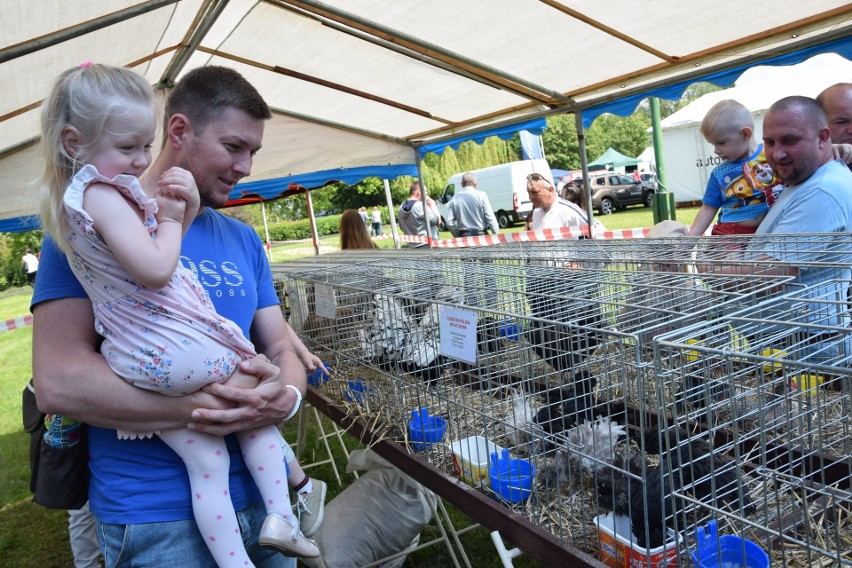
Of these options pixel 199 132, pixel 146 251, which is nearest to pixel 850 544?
pixel 146 251

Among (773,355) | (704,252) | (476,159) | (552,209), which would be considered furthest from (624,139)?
(773,355)

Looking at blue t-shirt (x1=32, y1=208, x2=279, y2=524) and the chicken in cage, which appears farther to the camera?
the chicken in cage

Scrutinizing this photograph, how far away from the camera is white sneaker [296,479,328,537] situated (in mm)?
1615

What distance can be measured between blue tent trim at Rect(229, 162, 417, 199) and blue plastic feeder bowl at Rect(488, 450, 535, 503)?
601 cm

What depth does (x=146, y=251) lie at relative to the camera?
1.14 m

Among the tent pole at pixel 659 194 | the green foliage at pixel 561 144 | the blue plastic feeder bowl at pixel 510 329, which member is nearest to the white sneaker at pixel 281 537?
the blue plastic feeder bowl at pixel 510 329

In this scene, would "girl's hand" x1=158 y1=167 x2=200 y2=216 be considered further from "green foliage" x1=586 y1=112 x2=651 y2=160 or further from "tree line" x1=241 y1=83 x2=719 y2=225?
"green foliage" x1=586 y1=112 x2=651 y2=160

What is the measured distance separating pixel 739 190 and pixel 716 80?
1.28 m

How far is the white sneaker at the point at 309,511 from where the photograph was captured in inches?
63.6

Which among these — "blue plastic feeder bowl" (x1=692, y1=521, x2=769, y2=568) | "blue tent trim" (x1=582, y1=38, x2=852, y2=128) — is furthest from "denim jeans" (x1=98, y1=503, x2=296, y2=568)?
"blue tent trim" (x1=582, y1=38, x2=852, y2=128)

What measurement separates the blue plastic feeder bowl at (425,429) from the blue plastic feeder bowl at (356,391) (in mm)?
378

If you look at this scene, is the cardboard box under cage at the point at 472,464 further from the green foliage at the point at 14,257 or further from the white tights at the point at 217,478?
the green foliage at the point at 14,257

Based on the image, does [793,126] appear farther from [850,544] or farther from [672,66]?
[672,66]

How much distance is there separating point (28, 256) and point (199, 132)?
19411 mm
